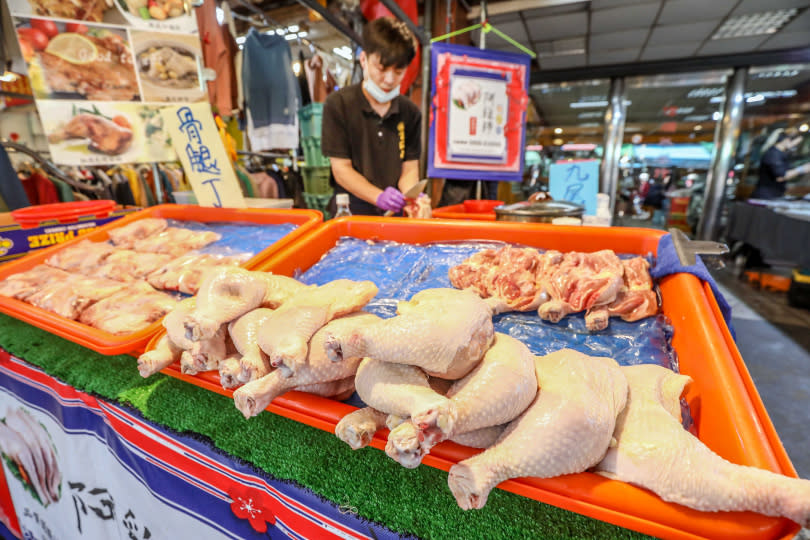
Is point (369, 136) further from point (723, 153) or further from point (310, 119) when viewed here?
point (723, 153)

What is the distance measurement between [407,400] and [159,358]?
0.76 metres

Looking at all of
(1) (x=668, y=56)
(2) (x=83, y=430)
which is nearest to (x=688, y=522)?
(2) (x=83, y=430)

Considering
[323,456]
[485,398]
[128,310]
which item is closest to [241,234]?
[128,310]

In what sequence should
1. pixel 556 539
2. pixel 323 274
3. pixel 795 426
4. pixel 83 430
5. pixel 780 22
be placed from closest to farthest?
pixel 556 539 < pixel 83 430 < pixel 323 274 < pixel 795 426 < pixel 780 22

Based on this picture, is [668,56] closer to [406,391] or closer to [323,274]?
[323,274]

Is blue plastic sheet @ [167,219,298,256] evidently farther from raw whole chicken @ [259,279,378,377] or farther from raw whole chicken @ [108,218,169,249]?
raw whole chicken @ [259,279,378,377]

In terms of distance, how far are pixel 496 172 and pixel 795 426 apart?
321 cm

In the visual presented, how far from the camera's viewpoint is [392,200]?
247cm

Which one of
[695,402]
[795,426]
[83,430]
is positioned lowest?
[795,426]

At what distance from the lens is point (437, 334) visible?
2.21 ft

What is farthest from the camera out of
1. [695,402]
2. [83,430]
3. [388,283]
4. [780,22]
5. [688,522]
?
[780,22]

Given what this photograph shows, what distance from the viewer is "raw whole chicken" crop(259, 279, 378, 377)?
743 millimetres

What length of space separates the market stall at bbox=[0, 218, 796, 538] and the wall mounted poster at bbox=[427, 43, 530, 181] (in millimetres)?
2342

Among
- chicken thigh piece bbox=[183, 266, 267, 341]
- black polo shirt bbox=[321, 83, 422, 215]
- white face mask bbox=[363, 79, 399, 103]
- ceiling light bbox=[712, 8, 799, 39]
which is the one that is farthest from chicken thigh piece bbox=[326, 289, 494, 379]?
ceiling light bbox=[712, 8, 799, 39]
